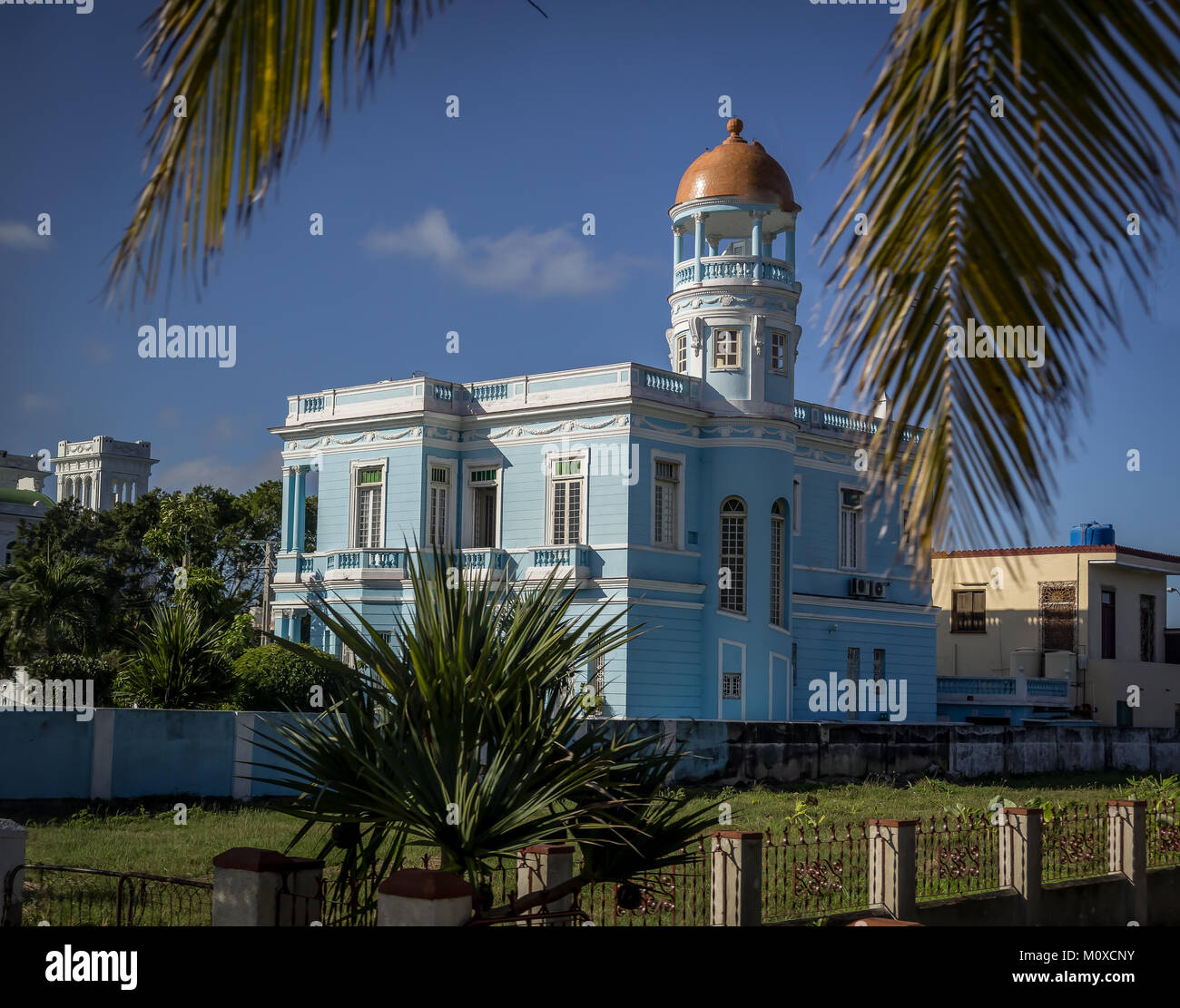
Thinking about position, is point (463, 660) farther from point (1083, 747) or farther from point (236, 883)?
point (1083, 747)

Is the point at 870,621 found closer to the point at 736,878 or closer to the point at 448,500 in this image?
the point at 448,500

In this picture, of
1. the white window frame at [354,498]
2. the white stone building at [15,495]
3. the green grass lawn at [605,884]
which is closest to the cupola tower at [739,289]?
the white window frame at [354,498]

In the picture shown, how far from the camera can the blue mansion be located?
29109mm

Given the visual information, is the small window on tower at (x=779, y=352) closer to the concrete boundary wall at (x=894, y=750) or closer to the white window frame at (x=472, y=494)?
the white window frame at (x=472, y=494)

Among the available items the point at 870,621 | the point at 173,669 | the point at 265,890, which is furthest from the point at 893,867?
the point at 870,621

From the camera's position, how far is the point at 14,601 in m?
27.4

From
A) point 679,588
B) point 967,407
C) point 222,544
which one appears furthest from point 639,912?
point 222,544

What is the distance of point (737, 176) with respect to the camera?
99.2 ft

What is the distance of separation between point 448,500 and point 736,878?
22448 millimetres

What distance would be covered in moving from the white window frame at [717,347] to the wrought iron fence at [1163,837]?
1541 cm

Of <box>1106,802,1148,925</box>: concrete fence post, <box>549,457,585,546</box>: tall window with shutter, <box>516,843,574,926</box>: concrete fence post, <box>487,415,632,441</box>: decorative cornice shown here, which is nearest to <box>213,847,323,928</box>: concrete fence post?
<box>516,843,574,926</box>: concrete fence post

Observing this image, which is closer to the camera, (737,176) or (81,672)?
(81,672)

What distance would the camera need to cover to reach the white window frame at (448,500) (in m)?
30.8

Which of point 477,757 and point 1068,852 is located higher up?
point 477,757
